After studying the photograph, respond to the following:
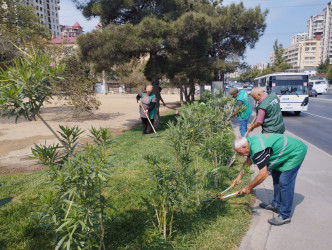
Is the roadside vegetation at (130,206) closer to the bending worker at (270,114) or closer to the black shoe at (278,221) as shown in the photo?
the black shoe at (278,221)

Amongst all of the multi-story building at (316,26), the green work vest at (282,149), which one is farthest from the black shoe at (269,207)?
the multi-story building at (316,26)

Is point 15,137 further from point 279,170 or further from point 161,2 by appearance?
point 279,170

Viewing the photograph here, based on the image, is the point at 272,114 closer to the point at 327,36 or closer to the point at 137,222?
the point at 137,222

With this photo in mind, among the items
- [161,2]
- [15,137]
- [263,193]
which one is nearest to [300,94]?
[161,2]

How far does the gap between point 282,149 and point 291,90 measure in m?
12.8

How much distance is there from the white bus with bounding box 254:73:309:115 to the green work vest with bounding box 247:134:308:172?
1220 cm

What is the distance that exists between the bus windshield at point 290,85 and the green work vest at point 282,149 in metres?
12.6

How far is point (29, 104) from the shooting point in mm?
1840

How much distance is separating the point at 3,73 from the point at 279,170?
10.2 ft

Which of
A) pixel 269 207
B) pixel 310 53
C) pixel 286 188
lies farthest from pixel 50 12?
pixel 310 53

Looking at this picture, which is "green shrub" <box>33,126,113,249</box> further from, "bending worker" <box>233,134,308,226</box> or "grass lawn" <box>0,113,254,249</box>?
"bending worker" <box>233,134,308,226</box>

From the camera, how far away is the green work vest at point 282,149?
9.53 ft

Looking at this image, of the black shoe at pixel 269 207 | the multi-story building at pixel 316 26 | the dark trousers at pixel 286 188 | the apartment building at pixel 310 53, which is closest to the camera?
the dark trousers at pixel 286 188

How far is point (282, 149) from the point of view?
2973mm
